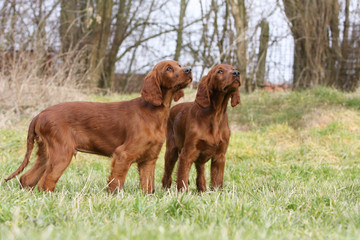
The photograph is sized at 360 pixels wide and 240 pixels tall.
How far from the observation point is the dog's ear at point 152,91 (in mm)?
3635

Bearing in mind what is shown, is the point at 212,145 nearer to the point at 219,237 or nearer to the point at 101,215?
the point at 101,215

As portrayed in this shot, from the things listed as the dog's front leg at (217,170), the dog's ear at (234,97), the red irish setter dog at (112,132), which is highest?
the dog's ear at (234,97)

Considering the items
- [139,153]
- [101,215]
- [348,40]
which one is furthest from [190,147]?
[348,40]

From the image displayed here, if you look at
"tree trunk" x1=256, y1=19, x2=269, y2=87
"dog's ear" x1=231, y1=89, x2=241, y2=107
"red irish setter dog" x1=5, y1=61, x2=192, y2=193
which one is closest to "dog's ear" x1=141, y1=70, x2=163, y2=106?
"red irish setter dog" x1=5, y1=61, x2=192, y2=193

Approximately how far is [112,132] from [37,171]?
76 centimetres

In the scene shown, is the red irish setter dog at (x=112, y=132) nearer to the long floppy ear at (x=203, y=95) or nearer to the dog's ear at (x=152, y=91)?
the dog's ear at (x=152, y=91)

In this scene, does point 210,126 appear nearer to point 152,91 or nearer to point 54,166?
point 152,91

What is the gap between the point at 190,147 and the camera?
384 centimetres

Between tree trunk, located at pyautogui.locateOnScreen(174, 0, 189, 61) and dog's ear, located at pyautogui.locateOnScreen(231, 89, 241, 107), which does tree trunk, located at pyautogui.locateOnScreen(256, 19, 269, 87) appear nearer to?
tree trunk, located at pyautogui.locateOnScreen(174, 0, 189, 61)

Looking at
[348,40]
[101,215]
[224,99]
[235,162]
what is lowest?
[235,162]

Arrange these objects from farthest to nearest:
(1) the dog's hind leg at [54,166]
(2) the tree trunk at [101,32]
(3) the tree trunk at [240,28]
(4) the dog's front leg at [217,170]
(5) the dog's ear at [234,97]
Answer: (2) the tree trunk at [101,32] → (3) the tree trunk at [240,28] → (5) the dog's ear at [234,97] → (4) the dog's front leg at [217,170] → (1) the dog's hind leg at [54,166]

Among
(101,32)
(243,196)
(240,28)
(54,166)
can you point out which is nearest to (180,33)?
(101,32)

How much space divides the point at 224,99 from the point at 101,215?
6.31 feet

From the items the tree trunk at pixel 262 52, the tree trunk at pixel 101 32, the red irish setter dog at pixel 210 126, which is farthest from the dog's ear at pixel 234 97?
the tree trunk at pixel 101 32
